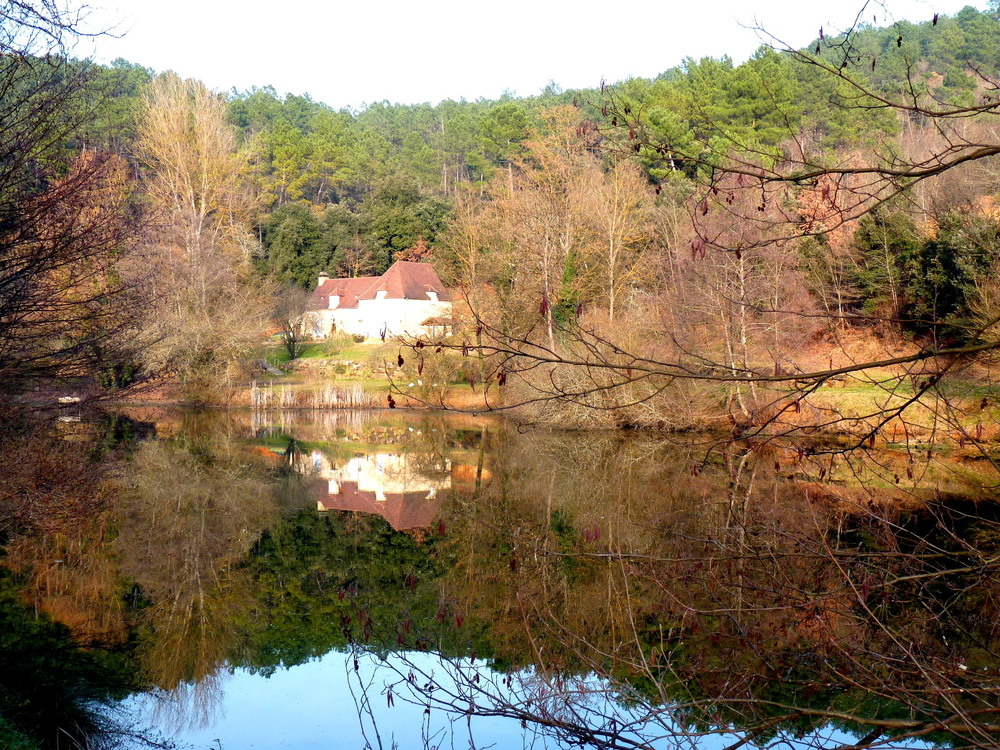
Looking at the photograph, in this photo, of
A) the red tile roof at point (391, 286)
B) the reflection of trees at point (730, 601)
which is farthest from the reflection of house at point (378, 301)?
the reflection of trees at point (730, 601)

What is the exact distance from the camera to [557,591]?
356 inches

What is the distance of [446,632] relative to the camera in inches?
319

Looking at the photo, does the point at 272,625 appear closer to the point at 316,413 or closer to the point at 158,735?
the point at 158,735

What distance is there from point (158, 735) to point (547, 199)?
2224 centimetres

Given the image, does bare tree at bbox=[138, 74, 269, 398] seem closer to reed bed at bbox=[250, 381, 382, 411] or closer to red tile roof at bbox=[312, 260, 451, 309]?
reed bed at bbox=[250, 381, 382, 411]

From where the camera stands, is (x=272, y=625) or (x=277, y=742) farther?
(x=272, y=625)

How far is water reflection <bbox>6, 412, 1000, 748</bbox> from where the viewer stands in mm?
3771

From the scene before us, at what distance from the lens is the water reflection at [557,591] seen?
148 inches

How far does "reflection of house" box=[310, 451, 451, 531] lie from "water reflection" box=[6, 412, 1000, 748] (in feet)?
Answer: 0.29

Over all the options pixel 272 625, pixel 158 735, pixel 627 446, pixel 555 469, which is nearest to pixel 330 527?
pixel 272 625

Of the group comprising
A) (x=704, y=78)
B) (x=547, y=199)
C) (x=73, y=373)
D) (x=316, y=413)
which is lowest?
(x=316, y=413)

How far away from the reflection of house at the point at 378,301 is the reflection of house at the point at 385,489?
22.6m

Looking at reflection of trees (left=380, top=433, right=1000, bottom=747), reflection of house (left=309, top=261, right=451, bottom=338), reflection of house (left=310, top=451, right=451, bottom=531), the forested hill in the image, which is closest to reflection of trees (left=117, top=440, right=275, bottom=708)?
reflection of house (left=310, top=451, right=451, bottom=531)

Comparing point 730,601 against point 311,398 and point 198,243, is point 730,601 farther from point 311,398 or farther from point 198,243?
point 198,243
